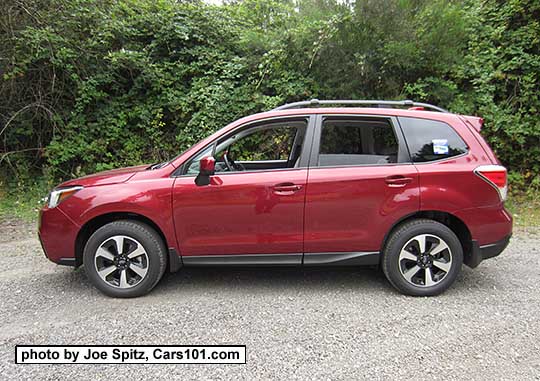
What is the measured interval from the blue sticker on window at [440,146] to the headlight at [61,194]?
11.0 ft

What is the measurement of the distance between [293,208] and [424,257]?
131 cm

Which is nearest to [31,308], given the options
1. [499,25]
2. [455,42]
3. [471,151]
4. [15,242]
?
[15,242]

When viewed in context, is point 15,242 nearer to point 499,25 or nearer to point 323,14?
point 323,14

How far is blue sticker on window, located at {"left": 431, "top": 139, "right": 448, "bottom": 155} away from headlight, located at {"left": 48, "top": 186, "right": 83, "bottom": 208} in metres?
3.36

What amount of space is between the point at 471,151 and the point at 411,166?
23.4 inches

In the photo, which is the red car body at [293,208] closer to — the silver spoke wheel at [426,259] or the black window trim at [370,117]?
the black window trim at [370,117]

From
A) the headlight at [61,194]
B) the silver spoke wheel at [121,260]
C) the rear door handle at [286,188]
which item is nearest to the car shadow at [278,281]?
the silver spoke wheel at [121,260]

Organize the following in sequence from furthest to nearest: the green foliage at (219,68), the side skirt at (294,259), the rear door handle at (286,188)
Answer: the green foliage at (219,68), the side skirt at (294,259), the rear door handle at (286,188)

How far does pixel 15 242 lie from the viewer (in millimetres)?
4801

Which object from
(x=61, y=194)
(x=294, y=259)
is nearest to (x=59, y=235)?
(x=61, y=194)

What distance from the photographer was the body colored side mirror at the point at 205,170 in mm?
2961

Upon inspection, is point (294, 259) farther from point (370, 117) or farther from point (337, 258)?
point (370, 117)

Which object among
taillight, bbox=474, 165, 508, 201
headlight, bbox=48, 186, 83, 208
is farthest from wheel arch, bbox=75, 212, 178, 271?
taillight, bbox=474, 165, 508, 201

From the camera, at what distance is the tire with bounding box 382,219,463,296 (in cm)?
312
